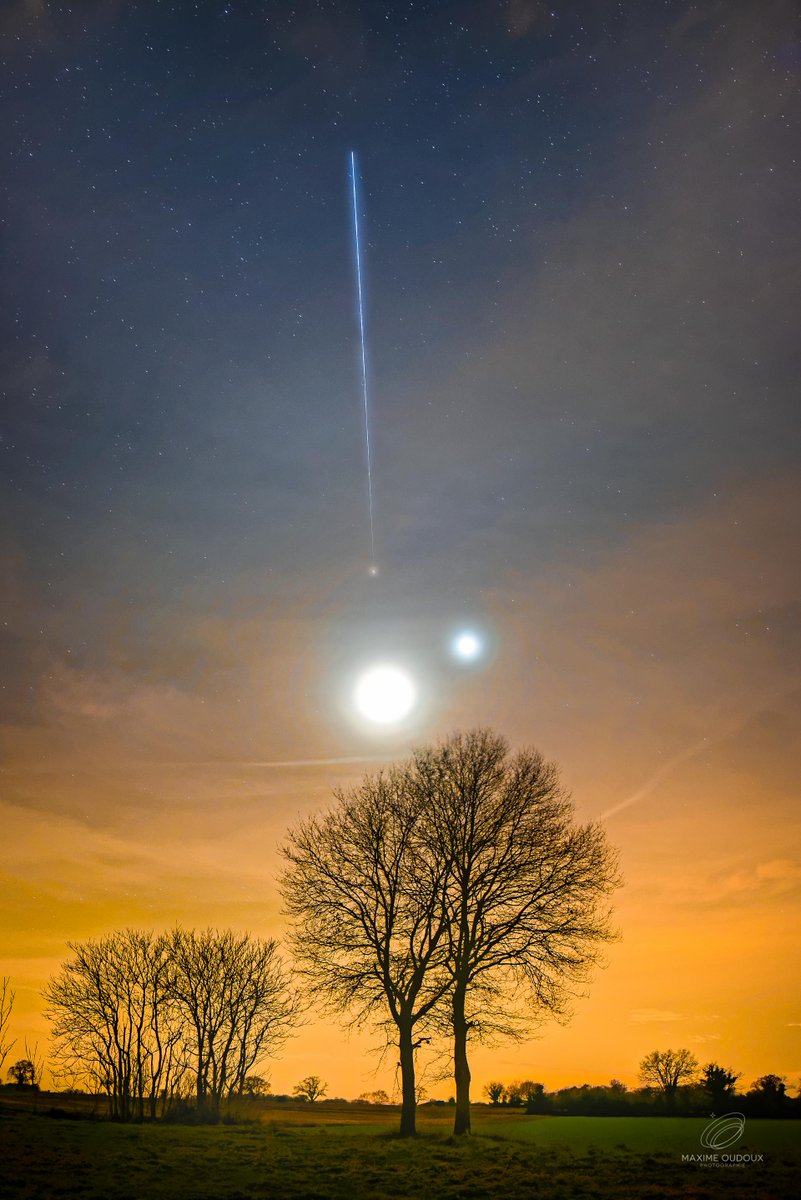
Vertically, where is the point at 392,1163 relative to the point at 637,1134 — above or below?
below

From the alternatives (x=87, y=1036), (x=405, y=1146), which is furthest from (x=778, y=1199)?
(x=87, y=1036)

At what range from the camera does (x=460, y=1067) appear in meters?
29.8

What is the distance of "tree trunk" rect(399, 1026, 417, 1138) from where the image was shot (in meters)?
28.9

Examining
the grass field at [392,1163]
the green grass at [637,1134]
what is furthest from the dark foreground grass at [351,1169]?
the green grass at [637,1134]

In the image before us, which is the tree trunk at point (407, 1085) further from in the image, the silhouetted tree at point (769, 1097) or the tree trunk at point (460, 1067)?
the silhouetted tree at point (769, 1097)

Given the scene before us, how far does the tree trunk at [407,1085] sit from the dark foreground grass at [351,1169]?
0.62 meters

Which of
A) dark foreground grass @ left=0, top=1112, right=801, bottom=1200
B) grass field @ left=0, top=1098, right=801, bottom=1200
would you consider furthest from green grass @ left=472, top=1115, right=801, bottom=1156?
dark foreground grass @ left=0, top=1112, right=801, bottom=1200

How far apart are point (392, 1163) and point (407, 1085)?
7037 millimetres

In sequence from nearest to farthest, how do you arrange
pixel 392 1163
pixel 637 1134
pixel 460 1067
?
pixel 392 1163 → pixel 637 1134 → pixel 460 1067

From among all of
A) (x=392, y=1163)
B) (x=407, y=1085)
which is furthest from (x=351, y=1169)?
(x=407, y=1085)

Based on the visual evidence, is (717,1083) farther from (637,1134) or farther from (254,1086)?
(254,1086)

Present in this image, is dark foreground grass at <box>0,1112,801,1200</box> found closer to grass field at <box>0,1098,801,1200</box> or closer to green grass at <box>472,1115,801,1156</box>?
grass field at <box>0,1098,801,1200</box>

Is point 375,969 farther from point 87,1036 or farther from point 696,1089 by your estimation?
point 87,1036

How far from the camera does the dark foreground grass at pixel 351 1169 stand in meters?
18.4
